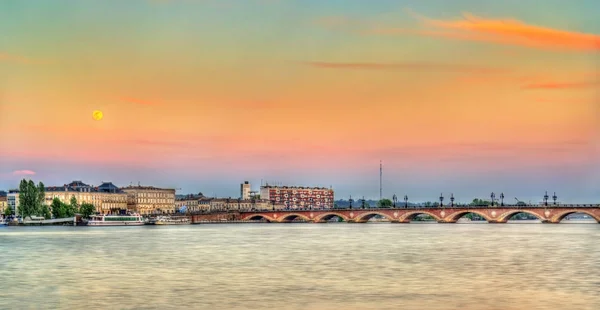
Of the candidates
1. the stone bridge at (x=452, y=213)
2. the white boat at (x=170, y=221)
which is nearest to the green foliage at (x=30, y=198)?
the white boat at (x=170, y=221)

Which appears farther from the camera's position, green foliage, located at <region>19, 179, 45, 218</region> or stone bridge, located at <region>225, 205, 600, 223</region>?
green foliage, located at <region>19, 179, 45, 218</region>

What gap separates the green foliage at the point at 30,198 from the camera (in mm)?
159125

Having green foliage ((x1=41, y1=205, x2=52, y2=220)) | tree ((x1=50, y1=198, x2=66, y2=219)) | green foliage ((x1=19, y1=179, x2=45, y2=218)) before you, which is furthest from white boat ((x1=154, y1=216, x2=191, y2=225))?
green foliage ((x1=19, y1=179, x2=45, y2=218))

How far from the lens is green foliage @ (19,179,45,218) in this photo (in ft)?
522

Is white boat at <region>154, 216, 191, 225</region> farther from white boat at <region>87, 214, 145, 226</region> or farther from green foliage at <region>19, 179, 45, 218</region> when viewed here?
green foliage at <region>19, 179, 45, 218</region>

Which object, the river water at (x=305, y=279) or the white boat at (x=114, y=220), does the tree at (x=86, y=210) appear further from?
the river water at (x=305, y=279)

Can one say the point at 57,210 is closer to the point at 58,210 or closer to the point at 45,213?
the point at 58,210

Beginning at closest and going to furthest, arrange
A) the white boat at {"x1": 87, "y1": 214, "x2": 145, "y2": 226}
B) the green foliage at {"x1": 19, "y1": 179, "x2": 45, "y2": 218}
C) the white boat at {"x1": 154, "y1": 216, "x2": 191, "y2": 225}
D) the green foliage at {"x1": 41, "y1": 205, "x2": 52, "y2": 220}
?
1. the green foliage at {"x1": 19, "y1": 179, "x2": 45, "y2": 218}
2. the white boat at {"x1": 87, "y1": 214, "x2": 145, "y2": 226}
3. the green foliage at {"x1": 41, "y1": 205, "x2": 52, "y2": 220}
4. the white boat at {"x1": 154, "y1": 216, "x2": 191, "y2": 225}

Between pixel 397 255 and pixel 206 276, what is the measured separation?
20042mm

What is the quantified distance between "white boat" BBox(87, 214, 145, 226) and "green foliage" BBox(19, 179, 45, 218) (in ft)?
35.1

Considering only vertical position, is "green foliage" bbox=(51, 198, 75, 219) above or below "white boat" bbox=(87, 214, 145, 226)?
above

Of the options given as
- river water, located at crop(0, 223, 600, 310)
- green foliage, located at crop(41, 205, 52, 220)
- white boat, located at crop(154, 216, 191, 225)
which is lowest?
river water, located at crop(0, 223, 600, 310)

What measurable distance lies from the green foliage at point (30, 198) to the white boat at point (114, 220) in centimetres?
1069

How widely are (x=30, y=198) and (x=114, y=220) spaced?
19.3 m
